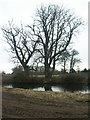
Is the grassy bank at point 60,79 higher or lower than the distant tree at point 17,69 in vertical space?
lower

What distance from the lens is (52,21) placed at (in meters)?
48.6

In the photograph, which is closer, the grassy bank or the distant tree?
the grassy bank

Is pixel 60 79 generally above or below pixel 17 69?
below

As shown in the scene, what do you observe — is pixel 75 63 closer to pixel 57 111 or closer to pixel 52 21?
pixel 52 21

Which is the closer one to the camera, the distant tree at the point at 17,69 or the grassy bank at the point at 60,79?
the grassy bank at the point at 60,79

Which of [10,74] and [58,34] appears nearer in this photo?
[10,74]

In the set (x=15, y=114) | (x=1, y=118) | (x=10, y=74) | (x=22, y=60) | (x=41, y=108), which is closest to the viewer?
(x=1, y=118)

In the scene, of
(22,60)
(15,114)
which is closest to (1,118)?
(15,114)

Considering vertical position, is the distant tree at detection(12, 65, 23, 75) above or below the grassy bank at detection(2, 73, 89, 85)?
above

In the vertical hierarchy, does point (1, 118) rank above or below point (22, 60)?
below

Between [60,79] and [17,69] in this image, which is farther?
[17,69]

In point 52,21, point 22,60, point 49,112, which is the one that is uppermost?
point 52,21

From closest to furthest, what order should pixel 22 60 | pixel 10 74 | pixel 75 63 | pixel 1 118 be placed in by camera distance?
pixel 1 118 → pixel 10 74 → pixel 22 60 → pixel 75 63

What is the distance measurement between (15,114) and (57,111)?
81.4 inches
